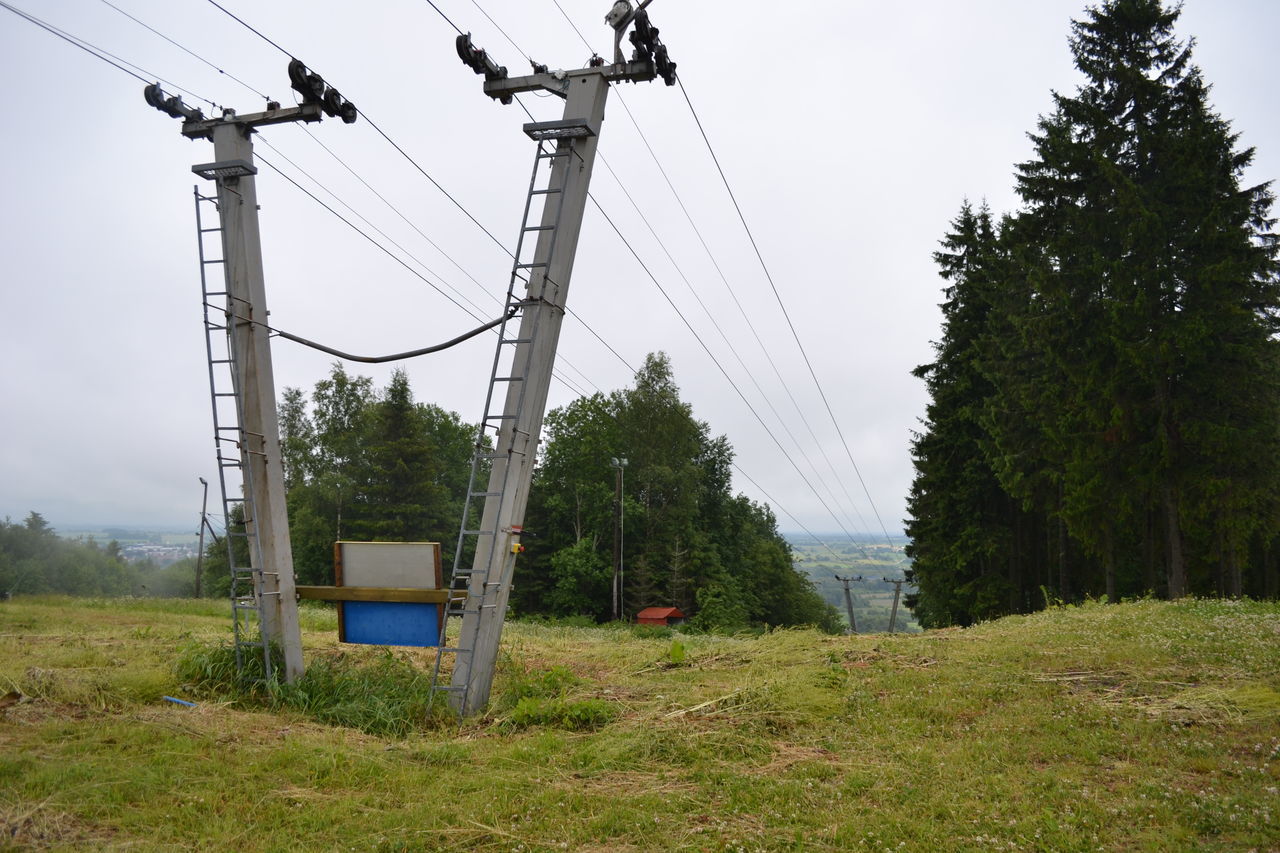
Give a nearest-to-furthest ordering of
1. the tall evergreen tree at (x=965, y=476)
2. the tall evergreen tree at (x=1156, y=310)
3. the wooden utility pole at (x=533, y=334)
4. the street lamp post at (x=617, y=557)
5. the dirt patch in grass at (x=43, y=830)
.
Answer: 1. the dirt patch in grass at (x=43, y=830)
2. the wooden utility pole at (x=533, y=334)
3. the tall evergreen tree at (x=1156, y=310)
4. the tall evergreen tree at (x=965, y=476)
5. the street lamp post at (x=617, y=557)

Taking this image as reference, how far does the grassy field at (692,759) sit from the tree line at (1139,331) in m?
11.3

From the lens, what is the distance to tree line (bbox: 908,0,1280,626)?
20.5 metres

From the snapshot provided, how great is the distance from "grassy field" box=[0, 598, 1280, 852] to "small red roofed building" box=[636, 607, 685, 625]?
32.0 meters

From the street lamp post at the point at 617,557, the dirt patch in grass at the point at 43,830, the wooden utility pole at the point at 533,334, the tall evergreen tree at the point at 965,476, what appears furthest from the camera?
the street lamp post at the point at 617,557

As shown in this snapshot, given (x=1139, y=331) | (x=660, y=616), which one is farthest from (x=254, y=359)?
(x=660, y=616)

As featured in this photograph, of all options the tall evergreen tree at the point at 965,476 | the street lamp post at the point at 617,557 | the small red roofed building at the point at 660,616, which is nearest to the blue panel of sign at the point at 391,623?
the tall evergreen tree at the point at 965,476

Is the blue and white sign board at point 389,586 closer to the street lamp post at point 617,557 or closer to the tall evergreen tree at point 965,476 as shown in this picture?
the tall evergreen tree at point 965,476

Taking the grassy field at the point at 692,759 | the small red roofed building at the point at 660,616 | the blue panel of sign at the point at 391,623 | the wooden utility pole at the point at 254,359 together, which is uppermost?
the wooden utility pole at the point at 254,359

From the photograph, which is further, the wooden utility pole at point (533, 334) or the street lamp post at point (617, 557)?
the street lamp post at point (617, 557)

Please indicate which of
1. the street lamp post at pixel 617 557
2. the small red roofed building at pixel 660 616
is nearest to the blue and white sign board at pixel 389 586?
the street lamp post at pixel 617 557

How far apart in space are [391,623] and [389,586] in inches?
17.4

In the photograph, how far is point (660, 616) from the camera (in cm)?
4294

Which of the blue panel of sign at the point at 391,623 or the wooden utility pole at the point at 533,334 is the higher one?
the wooden utility pole at the point at 533,334

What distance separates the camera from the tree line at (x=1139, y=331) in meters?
20.5
